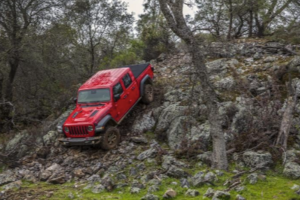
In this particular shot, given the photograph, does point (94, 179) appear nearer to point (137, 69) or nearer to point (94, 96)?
point (94, 96)

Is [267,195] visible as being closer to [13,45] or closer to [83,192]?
[83,192]

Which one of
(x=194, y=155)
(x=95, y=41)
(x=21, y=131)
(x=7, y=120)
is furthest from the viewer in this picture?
(x=95, y=41)

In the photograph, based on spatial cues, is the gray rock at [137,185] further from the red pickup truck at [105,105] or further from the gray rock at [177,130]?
the red pickup truck at [105,105]

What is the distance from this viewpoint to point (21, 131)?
41.4 feet

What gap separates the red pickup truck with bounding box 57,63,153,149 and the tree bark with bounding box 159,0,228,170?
143 inches

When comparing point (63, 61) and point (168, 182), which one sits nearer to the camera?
point (168, 182)

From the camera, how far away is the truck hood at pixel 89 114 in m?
9.51

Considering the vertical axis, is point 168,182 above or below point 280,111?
below

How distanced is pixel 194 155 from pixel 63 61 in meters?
9.89

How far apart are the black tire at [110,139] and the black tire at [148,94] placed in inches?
100

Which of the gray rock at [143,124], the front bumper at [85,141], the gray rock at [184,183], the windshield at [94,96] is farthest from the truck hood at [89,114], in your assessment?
the gray rock at [184,183]

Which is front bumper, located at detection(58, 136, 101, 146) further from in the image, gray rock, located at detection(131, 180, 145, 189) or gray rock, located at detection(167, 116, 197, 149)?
gray rock, located at detection(131, 180, 145, 189)

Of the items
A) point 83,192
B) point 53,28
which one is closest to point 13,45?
point 53,28

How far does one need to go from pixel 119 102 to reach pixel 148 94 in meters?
1.99
